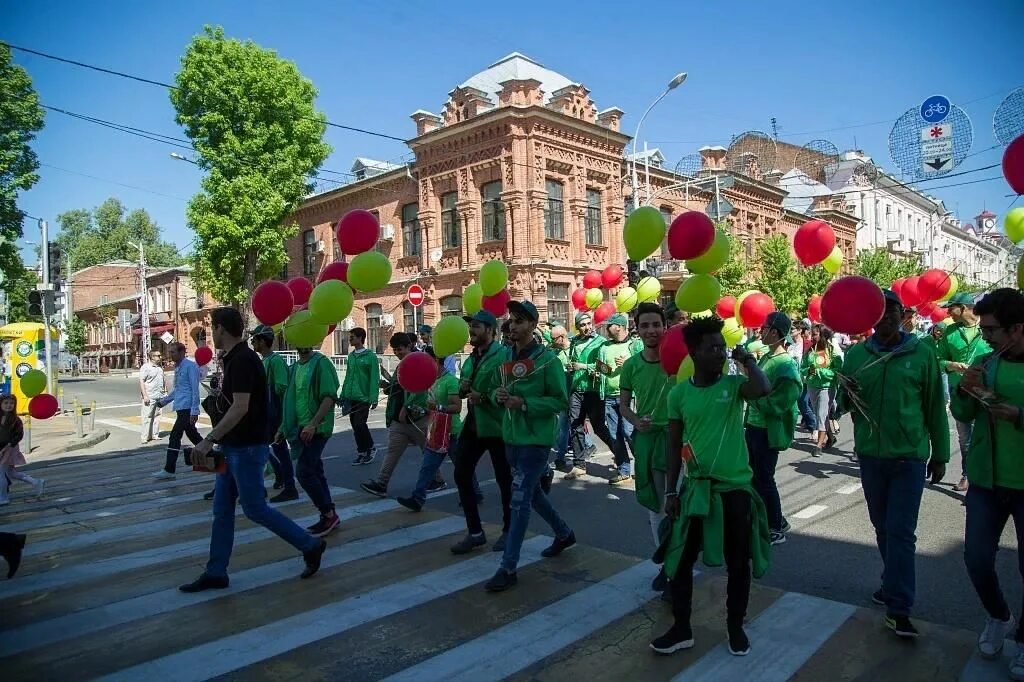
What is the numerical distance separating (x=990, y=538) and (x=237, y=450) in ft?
14.8

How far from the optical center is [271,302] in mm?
5500

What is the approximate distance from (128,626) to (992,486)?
4982mm

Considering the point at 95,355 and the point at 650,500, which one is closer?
the point at 650,500

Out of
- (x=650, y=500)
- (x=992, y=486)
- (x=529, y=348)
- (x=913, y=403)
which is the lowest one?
(x=650, y=500)

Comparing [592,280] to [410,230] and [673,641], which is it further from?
[410,230]

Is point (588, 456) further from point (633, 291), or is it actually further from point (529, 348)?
point (529, 348)

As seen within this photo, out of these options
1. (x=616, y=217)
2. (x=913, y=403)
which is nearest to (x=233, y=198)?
(x=616, y=217)

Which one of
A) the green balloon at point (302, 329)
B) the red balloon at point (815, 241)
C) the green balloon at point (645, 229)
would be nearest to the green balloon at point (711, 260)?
the green balloon at point (645, 229)

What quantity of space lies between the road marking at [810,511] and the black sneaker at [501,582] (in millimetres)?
3240

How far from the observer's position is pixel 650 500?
4.49 m

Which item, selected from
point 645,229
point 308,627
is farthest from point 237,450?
point 645,229

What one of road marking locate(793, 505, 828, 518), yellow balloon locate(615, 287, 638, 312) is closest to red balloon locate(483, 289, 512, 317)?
yellow balloon locate(615, 287, 638, 312)

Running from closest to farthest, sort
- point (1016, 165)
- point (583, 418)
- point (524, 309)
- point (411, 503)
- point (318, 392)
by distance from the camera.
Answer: point (1016, 165) → point (524, 309) → point (318, 392) → point (411, 503) → point (583, 418)

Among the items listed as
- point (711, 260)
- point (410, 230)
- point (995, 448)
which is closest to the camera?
point (995, 448)
